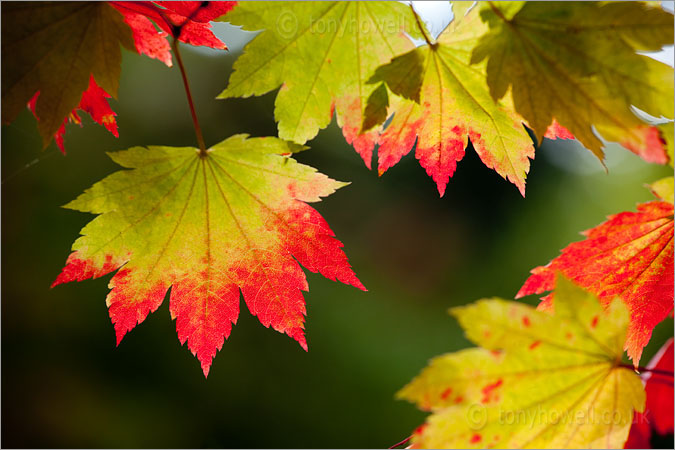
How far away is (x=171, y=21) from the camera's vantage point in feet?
2.56

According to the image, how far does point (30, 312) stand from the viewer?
5.52 meters

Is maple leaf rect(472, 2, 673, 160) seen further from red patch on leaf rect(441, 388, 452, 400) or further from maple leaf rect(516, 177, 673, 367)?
red patch on leaf rect(441, 388, 452, 400)

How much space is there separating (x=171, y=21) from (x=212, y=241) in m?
0.40

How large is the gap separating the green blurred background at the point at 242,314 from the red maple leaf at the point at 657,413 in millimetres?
5376

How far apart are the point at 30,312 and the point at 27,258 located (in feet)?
2.18

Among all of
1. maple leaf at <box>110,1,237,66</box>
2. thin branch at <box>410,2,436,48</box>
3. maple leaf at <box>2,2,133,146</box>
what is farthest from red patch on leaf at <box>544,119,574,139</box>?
maple leaf at <box>2,2,133,146</box>

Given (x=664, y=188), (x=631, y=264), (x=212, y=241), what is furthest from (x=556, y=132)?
A: (x=212, y=241)

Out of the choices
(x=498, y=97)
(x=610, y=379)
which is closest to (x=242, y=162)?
(x=498, y=97)

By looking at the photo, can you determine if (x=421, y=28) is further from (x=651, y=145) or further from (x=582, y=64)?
(x=651, y=145)

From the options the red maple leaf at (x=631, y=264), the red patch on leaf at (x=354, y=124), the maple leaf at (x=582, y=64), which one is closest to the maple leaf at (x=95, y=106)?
the red patch on leaf at (x=354, y=124)

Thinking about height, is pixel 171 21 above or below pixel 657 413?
above

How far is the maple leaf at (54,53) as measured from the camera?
683 mm

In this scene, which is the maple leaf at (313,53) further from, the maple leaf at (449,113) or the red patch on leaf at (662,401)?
the red patch on leaf at (662,401)

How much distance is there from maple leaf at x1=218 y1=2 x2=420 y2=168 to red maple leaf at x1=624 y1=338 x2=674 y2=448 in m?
0.68
